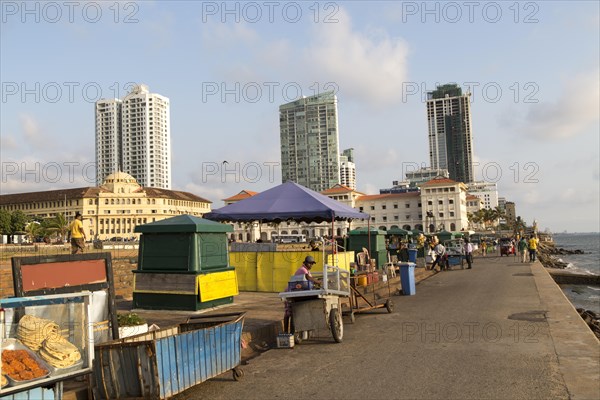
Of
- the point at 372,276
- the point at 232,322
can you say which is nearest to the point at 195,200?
the point at 372,276

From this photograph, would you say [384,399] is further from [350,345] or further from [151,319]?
[151,319]

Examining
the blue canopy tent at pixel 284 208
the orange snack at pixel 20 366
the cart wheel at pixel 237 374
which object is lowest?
the cart wheel at pixel 237 374

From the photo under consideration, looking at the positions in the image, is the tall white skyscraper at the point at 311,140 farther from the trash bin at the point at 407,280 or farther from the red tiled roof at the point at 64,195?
the trash bin at the point at 407,280

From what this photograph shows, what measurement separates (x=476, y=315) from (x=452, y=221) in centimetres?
10953

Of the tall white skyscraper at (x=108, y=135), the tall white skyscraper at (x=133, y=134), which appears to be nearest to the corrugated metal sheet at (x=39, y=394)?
the tall white skyscraper at (x=133, y=134)

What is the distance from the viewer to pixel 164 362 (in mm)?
5617

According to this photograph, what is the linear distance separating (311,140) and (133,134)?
6713 centimetres

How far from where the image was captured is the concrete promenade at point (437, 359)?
20.2 ft

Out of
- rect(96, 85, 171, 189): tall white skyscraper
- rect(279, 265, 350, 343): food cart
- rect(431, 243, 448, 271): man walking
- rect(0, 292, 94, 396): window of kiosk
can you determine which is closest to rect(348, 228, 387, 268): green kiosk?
rect(431, 243, 448, 271): man walking

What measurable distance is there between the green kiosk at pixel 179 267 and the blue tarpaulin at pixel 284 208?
3495 mm

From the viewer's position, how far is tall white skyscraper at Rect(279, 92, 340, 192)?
185m

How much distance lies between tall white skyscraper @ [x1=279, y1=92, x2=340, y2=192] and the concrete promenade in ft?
560

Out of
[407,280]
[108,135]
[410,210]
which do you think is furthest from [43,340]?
[108,135]

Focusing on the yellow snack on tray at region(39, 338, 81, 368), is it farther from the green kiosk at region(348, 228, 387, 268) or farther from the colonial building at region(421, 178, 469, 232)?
the colonial building at region(421, 178, 469, 232)
